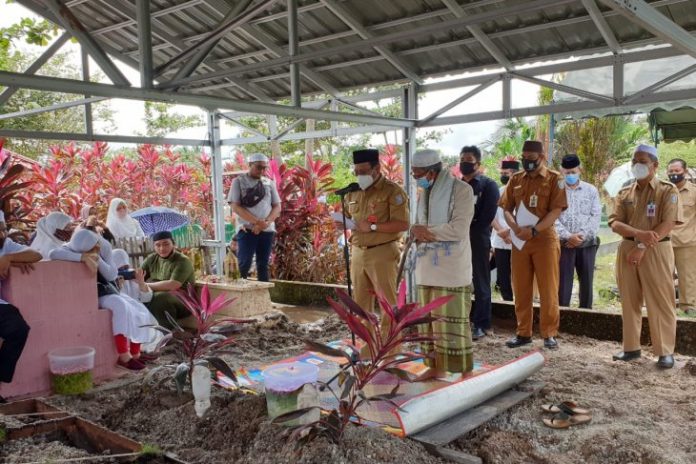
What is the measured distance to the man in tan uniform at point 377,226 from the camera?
4.27m

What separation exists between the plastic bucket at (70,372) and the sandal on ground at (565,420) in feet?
9.90

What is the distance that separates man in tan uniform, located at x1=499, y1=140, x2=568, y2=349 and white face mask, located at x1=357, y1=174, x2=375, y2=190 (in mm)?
1390

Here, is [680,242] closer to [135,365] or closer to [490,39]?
[490,39]

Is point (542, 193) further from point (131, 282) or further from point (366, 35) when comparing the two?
point (131, 282)

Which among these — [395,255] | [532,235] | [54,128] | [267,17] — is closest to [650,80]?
[532,235]

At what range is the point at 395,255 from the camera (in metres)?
4.34

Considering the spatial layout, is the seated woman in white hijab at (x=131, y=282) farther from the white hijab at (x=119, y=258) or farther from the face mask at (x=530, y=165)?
the face mask at (x=530, y=165)

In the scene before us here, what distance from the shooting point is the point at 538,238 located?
4.82 meters

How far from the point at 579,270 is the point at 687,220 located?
146 cm

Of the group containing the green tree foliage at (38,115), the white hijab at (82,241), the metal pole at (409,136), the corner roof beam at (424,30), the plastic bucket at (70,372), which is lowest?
the plastic bucket at (70,372)

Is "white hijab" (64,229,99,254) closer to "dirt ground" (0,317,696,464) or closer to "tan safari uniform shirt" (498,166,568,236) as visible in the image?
"dirt ground" (0,317,696,464)

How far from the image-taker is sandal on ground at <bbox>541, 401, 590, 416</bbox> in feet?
10.9

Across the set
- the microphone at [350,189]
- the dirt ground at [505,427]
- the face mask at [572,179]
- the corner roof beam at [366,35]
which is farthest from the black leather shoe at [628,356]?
the corner roof beam at [366,35]

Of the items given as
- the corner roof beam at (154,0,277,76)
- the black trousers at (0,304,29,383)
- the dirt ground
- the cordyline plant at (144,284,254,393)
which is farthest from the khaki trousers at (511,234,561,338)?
the black trousers at (0,304,29,383)
